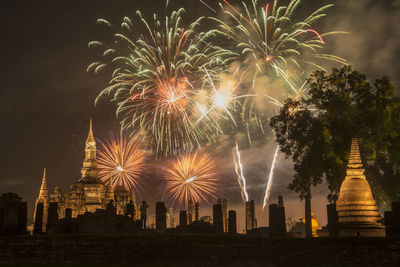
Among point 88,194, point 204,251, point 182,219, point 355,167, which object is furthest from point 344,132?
point 88,194

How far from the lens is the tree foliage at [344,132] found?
1068 inches

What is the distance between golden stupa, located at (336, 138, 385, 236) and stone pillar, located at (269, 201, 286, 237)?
3879 millimetres

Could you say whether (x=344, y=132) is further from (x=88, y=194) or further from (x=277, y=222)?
(x=88, y=194)

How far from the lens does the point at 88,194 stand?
6794 centimetres

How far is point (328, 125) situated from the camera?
1102 inches

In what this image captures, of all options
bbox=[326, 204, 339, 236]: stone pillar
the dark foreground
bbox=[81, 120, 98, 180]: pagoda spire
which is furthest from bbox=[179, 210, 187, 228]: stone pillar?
bbox=[81, 120, 98, 180]: pagoda spire

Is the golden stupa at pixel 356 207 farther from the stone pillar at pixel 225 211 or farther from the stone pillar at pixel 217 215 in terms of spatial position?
the stone pillar at pixel 225 211

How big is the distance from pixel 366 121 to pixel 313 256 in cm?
1372

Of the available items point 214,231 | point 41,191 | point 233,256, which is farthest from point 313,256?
point 41,191

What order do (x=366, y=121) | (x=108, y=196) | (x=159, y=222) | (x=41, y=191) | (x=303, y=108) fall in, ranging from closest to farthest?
(x=159, y=222) → (x=366, y=121) → (x=303, y=108) → (x=108, y=196) → (x=41, y=191)

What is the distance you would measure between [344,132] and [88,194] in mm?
48174

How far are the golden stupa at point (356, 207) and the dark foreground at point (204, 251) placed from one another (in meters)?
5.83

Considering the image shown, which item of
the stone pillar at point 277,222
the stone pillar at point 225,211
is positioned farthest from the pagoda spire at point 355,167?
the stone pillar at point 225,211

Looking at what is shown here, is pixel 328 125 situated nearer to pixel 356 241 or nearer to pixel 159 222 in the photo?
pixel 159 222
